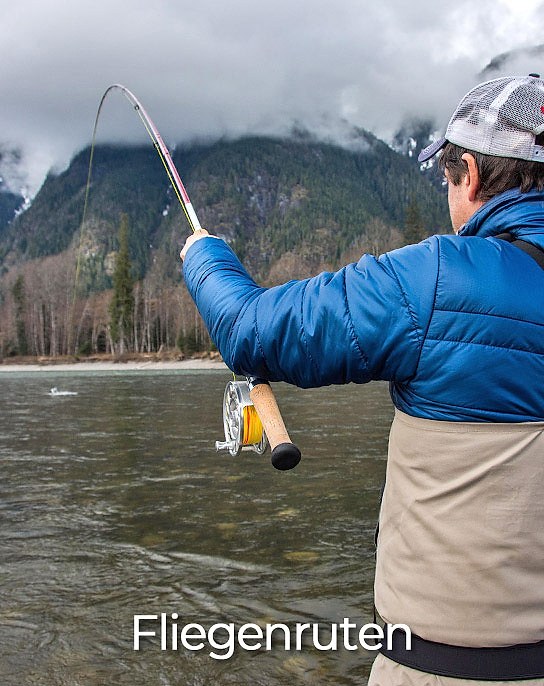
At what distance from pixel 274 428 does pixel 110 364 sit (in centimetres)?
7448

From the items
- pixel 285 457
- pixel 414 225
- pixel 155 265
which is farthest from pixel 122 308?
pixel 285 457

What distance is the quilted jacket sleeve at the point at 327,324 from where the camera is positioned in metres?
1.43

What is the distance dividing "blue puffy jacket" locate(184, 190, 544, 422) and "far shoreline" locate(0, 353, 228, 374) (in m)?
61.8

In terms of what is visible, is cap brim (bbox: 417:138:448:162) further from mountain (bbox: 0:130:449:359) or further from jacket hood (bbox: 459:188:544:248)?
mountain (bbox: 0:130:449:359)

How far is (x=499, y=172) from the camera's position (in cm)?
161

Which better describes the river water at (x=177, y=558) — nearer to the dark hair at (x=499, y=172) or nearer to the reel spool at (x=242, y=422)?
the reel spool at (x=242, y=422)

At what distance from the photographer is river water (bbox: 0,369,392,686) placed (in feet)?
14.5

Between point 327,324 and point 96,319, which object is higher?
point 96,319

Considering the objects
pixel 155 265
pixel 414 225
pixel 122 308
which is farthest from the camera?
pixel 155 265

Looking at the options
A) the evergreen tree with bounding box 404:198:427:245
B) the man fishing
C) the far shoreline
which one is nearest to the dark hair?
the man fishing

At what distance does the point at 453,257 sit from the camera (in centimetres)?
143

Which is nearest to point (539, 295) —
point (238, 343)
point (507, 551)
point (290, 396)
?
point (507, 551)

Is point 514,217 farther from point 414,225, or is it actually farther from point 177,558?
point 414,225

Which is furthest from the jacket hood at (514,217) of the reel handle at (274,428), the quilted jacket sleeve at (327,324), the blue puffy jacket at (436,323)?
the reel handle at (274,428)
